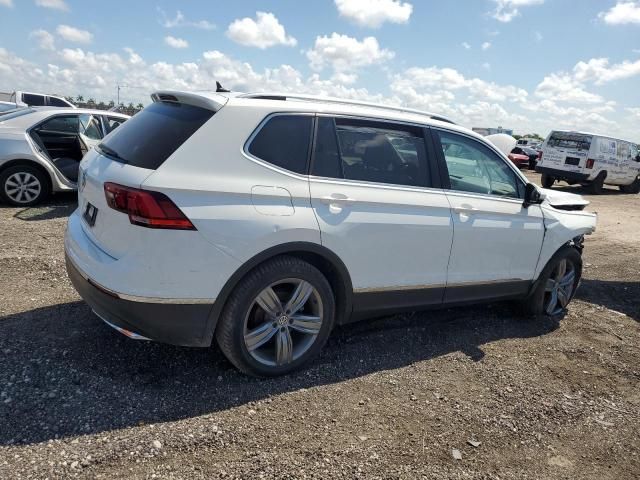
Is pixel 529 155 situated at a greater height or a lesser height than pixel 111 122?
greater

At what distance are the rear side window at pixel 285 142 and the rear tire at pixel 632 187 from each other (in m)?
19.7

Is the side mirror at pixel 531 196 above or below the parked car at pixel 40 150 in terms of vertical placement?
above

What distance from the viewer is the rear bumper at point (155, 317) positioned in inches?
111

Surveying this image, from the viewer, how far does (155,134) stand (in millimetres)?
3105

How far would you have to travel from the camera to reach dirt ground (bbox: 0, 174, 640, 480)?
260 cm

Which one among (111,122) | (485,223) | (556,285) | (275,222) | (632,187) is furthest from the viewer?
(632,187)

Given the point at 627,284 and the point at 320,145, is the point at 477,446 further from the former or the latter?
the point at 627,284

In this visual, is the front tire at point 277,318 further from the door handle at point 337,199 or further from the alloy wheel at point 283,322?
the door handle at point 337,199

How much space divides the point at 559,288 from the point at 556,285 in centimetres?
7

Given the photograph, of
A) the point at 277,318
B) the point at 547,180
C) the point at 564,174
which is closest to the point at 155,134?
the point at 277,318

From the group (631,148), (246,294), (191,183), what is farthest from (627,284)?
(631,148)

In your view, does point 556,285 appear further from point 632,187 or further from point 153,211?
point 632,187

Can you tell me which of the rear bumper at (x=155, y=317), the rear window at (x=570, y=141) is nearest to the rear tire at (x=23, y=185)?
the rear bumper at (x=155, y=317)

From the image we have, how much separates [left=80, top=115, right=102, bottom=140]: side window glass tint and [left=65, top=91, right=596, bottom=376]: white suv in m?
5.53
